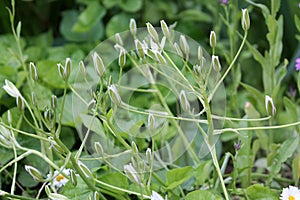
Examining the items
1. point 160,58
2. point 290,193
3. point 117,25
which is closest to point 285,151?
point 290,193

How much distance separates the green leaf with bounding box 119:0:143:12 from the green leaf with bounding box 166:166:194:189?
0.62 meters

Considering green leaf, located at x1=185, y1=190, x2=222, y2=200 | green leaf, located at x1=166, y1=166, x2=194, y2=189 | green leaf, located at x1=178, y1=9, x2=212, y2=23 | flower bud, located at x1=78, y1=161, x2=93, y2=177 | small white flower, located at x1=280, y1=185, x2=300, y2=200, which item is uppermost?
flower bud, located at x1=78, y1=161, x2=93, y2=177

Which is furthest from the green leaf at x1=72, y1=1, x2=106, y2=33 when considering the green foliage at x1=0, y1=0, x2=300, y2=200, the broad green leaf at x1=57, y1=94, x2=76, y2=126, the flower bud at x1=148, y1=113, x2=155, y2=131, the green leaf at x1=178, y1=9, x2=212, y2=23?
the flower bud at x1=148, y1=113, x2=155, y2=131

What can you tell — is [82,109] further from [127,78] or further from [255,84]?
[255,84]

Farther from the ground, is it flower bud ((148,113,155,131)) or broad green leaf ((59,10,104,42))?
flower bud ((148,113,155,131))

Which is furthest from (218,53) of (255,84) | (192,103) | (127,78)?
(192,103)

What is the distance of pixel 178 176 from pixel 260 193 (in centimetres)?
Result: 10

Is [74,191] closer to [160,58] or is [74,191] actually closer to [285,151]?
[160,58]

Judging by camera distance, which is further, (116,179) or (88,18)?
(88,18)

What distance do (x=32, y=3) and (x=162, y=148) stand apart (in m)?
0.70

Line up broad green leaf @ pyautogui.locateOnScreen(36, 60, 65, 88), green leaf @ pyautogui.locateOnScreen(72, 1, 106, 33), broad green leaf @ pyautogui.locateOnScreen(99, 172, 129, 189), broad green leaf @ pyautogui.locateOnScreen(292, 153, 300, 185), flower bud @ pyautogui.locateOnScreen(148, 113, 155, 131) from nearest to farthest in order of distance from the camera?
flower bud @ pyautogui.locateOnScreen(148, 113, 155, 131), broad green leaf @ pyautogui.locateOnScreen(99, 172, 129, 189), broad green leaf @ pyautogui.locateOnScreen(292, 153, 300, 185), broad green leaf @ pyautogui.locateOnScreen(36, 60, 65, 88), green leaf @ pyautogui.locateOnScreen(72, 1, 106, 33)

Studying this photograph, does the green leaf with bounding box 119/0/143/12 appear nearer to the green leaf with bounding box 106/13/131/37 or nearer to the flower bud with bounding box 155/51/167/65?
the green leaf with bounding box 106/13/131/37

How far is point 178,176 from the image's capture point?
75 cm

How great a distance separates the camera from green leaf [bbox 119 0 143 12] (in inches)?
51.0
